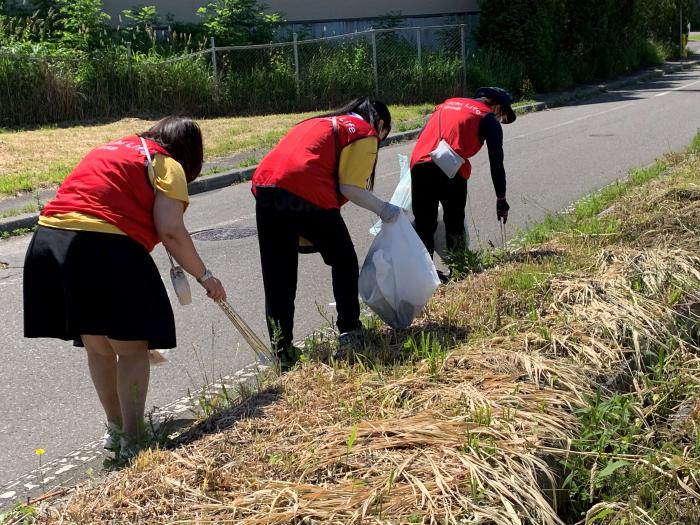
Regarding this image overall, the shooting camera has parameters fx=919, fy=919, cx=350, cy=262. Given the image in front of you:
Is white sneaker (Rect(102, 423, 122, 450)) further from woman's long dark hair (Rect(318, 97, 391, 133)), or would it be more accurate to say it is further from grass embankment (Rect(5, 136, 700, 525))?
woman's long dark hair (Rect(318, 97, 391, 133))

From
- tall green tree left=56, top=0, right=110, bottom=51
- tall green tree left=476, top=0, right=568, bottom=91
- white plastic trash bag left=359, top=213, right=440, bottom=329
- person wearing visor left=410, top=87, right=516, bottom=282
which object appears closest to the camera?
white plastic trash bag left=359, top=213, right=440, bottom=329

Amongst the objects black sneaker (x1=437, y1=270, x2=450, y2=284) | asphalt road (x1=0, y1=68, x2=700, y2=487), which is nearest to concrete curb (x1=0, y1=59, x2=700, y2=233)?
asphalt road (x1=0, y1=68, x2=700, y2=487)

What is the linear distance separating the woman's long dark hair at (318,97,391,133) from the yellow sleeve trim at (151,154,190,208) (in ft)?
4.19

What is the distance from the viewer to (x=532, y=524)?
3.11 meters

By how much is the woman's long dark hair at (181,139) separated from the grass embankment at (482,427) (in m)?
1.14

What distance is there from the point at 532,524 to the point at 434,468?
381 millimetres

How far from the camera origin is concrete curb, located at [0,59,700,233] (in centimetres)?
1030

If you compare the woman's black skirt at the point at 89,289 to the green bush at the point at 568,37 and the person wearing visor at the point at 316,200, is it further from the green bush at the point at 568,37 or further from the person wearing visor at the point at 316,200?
the green bush at the point at 568,37

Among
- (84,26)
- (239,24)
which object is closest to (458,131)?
(84,26)

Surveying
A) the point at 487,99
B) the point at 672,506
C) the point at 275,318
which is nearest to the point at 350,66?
the point at 487,99

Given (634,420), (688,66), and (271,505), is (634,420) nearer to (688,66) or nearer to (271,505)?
(271,505)

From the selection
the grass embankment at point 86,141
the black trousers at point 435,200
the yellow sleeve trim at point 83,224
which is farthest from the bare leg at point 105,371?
the grass embankment at point 86,141

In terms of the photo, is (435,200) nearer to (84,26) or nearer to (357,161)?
(357,161)

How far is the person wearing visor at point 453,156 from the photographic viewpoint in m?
6.38
